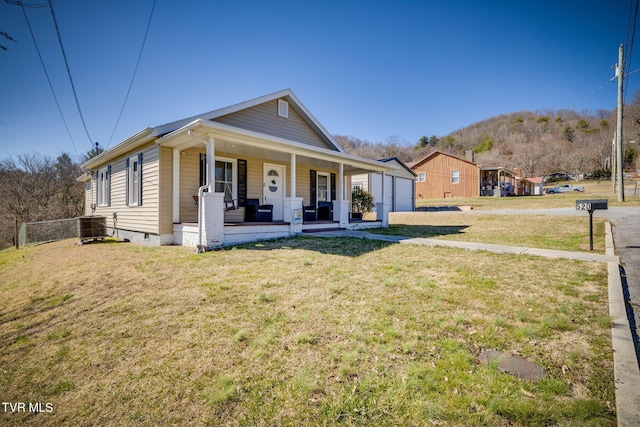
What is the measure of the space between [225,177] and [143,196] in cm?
259

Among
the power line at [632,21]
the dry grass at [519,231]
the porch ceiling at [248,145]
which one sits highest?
the power line at [632,21]

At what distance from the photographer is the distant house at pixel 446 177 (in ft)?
96.3

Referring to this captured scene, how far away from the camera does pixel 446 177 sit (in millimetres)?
30297

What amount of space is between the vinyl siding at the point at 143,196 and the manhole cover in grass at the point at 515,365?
858cm

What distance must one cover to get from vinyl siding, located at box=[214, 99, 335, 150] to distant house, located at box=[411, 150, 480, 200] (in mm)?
19681

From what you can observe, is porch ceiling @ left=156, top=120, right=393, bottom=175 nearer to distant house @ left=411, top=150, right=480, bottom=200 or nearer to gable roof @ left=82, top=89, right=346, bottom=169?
gable roof @ left=82, top=89, right=346, bottom=169

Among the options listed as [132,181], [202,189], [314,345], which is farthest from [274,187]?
[314,345]

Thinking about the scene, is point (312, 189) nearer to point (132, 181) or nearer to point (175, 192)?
point (175, 192)

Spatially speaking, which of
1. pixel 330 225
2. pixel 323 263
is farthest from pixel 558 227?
pixel 323 263

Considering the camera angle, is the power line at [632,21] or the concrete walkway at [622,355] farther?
the power line at [632,21]

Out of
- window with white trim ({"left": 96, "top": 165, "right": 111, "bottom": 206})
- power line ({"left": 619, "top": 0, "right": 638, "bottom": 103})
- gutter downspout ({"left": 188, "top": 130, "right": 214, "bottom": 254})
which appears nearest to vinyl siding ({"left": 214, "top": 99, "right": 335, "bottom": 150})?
gutter downspout ({"left": 188, "top": 130, "right": 214, "bottom": 254})

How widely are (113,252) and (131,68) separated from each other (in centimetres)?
587

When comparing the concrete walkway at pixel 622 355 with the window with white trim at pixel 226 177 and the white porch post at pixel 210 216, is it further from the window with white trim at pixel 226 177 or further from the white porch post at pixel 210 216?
the window with white trim at pixel 226 177

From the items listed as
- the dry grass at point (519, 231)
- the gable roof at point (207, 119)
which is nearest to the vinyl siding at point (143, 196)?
the gable roof at point (207, 119)
